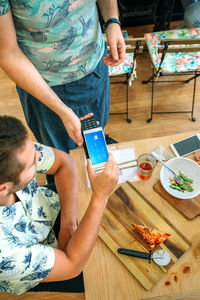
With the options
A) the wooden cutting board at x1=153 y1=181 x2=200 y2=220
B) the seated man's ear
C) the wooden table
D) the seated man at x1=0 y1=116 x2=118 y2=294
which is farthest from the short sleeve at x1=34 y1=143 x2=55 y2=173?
the wooden cutting board at x1=153 y1=181 x2=200 y2=220

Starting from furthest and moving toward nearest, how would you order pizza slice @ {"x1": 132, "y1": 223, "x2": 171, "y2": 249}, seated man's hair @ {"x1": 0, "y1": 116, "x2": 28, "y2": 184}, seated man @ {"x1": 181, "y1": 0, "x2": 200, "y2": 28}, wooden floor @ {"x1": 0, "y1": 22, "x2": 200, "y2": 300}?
seated man @ {"x1": 181, "y1": 0, "x2": 200, "y2": 28} < wooden floor @ {"x1": 0, "y1": 22, "x2": 200, "y2": 300} < pizza slice @ {"x1": 132, "y1": 223, "x2": 171, "y2": 249} < seated man's hair @ {"x1": 0, "y1": 116, "x2": 28, "y2": 184}

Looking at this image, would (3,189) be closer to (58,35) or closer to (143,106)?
(58,35)

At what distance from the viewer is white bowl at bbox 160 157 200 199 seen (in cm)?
129

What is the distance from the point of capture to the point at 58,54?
1.26 m

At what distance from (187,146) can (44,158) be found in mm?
787

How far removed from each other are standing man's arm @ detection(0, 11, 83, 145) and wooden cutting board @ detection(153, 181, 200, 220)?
48 cm

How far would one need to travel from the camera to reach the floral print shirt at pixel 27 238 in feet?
3.05

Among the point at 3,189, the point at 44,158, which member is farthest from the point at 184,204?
the point at 3,189

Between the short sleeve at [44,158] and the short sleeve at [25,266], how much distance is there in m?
0.39

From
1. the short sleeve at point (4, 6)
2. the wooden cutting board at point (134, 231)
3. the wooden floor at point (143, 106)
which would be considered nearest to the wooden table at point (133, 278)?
the wooden cutting board at point (134, 231)

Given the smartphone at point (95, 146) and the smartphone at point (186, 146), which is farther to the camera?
the smartphone at point (186, 146)

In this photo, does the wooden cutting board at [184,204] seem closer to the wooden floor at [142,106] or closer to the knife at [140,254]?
the knife at [140,254]

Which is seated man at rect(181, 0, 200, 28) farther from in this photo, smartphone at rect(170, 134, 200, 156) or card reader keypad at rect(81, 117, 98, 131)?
card reader keypad at rect(81, 117, 98, 131)

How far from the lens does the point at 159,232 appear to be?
1.15m
